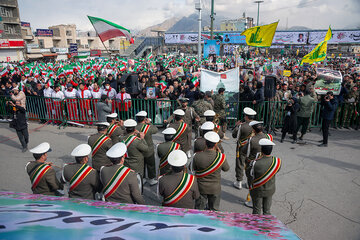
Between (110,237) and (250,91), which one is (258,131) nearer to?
(110,237)

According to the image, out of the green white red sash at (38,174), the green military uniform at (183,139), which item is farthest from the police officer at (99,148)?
the green military uniform at (183,139)

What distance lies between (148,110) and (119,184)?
6230 mm

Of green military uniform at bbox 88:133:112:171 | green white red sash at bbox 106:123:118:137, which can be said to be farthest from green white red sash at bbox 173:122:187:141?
green military uniform at bbox 88:133:112:171

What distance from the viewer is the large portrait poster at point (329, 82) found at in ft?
28.1

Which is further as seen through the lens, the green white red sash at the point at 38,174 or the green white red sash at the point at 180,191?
the green white red sash at the point at 38,174

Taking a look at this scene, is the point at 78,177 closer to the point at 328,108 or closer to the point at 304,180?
the point at 304,180

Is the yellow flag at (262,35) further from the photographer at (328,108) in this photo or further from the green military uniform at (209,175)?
the green military uniform at (209,175)

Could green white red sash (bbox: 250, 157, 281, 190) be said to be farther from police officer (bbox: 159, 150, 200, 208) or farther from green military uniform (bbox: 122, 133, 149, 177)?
green military uniform (bbox: 122, 133, 149, 177)

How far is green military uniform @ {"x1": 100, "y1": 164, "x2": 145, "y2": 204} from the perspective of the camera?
10.4ft

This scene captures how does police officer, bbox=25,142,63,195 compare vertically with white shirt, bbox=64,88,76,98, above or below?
below

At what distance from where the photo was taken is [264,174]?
376cm

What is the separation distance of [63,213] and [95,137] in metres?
3.17

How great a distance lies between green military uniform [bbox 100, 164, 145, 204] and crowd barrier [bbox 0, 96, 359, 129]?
5959 millimetres

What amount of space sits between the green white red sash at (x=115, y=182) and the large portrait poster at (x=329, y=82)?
7.97 meters
